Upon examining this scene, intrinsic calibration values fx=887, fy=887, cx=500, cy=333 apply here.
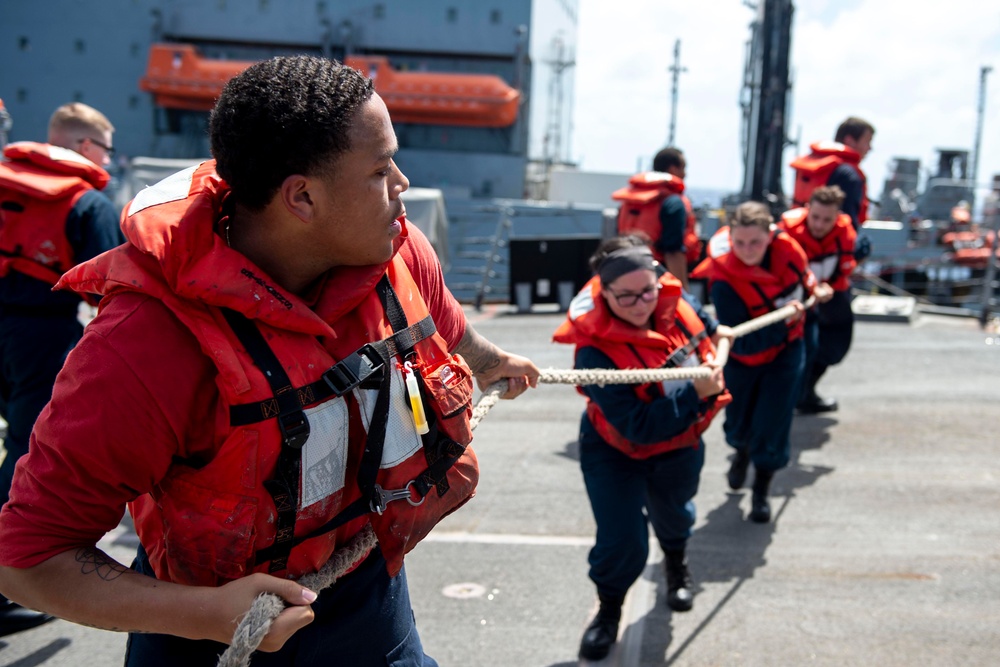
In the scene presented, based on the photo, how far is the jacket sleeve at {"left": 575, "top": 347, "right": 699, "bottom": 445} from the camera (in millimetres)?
3574

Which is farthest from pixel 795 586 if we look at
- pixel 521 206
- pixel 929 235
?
pixel 929 235

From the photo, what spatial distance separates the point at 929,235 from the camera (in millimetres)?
23938

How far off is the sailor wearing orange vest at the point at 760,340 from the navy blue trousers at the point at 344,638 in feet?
12.0

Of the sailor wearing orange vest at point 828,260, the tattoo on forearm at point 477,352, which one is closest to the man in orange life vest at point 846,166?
the sailor wearing orange vest at point 828,260

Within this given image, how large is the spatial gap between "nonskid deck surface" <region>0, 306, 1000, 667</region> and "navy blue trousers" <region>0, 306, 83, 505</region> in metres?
0.89

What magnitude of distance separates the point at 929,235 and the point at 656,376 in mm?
23408

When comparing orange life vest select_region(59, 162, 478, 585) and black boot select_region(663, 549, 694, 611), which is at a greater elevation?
orange life vest select_region(59, 162, 478, 585)

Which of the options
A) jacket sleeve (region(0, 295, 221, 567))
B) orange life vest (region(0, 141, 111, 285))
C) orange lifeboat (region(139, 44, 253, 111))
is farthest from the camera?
orange lifeboat (region(139, 44, 253, 111))

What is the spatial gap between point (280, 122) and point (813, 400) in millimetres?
6705

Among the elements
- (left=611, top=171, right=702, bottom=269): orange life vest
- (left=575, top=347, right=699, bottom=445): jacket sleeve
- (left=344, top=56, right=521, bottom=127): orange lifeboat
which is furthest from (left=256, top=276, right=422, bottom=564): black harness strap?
(left=344, top=56, right=521, bottom=127): orange lifeboat

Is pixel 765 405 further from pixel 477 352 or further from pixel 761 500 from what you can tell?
pixel 477 352

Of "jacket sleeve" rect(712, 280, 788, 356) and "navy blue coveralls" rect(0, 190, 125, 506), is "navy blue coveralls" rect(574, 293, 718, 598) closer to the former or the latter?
"jacket sleeve" rect(712, 280, 788, 356)

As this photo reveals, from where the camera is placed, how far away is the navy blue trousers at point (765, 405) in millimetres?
5211

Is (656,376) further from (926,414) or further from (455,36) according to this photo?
(455,36)
